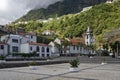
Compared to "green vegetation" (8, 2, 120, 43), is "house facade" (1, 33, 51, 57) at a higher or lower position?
lower

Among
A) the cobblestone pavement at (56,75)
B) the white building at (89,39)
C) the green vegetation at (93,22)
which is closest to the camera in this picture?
the cobblestone pavement at (56,75)

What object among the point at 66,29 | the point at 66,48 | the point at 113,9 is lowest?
the point at 66,48

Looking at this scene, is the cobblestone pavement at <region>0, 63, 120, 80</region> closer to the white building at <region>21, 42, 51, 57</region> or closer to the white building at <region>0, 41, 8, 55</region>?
the white building at <region>0, 41, 8, 55</region>

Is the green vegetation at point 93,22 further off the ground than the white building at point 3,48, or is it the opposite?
the green vegetation at point 93,22

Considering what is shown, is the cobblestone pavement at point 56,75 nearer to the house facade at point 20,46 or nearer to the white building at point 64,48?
the house facade at point 20,46

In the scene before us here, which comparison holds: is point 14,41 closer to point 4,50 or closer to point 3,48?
point 3,48

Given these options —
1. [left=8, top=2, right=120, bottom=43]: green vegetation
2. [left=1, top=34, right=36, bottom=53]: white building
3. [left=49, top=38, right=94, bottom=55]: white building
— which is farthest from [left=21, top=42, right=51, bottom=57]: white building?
[left=8, top=2, right=120, bottom=43]: green vegetation

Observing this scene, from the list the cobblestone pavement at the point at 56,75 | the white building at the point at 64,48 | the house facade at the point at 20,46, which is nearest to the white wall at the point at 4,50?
the house facade at the point at 20,46

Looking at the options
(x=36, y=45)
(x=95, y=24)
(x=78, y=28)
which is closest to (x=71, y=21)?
(x=78, y=28)

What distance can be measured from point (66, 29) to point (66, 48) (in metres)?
52.1

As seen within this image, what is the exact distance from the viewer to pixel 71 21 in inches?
6250

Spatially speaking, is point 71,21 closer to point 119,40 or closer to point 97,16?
point 97,16

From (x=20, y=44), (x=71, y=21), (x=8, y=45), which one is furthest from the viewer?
(x=71, y=21)

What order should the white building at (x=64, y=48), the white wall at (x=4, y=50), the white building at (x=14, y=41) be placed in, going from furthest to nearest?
the white building at (x=64, y=48) < the white building at (x=14, y=41) < the white wall at (x=4, y=50)
